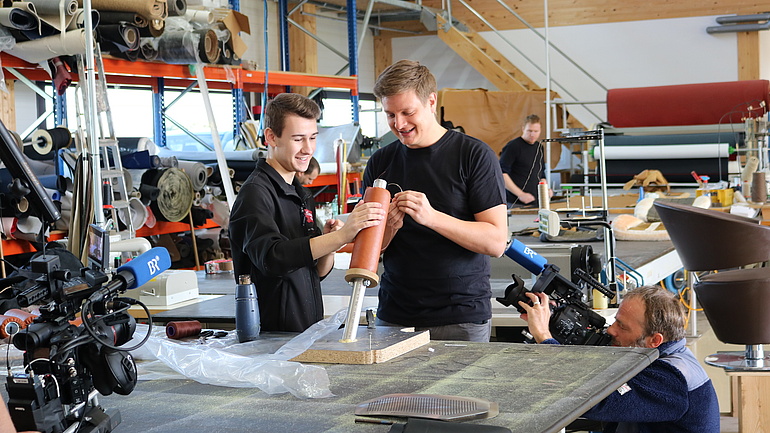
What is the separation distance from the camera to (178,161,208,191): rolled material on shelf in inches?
237

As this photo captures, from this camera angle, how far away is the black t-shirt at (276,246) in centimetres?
214

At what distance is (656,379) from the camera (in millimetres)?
2223

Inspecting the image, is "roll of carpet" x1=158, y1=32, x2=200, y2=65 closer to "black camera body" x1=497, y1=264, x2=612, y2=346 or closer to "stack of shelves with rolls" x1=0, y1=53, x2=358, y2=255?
"stack of shelves with rolls" x1=0, y1=53, x2=358, y2=255

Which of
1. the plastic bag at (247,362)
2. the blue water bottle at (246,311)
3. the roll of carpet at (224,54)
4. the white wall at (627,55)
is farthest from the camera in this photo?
the white wall at (627,55)

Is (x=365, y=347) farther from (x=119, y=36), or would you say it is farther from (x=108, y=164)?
(x=119, y=36)

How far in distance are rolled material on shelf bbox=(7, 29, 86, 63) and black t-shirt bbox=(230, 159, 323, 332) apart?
2.69 meters

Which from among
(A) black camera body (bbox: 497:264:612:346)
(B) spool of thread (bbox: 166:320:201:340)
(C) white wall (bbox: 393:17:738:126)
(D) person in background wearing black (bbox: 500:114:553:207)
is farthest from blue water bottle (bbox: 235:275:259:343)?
(C) white wall (bbox: 393:17:738:126)

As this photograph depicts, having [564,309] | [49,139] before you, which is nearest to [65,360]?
[564,309]

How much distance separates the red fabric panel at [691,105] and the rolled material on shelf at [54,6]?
6165 mm

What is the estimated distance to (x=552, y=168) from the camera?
36.6ft

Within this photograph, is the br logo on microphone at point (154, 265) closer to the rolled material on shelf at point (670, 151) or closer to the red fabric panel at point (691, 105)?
the rolled material on shelf at point (670, 151)

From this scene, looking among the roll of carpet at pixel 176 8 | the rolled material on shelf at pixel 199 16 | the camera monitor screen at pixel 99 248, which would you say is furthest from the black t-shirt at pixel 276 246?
the rolled material on shelf at pixel 199 16

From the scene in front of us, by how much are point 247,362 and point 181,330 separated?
20.8 inches

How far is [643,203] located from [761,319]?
9.71ft
